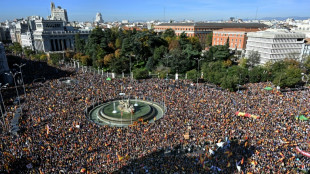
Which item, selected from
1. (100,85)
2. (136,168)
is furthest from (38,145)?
(100,85)

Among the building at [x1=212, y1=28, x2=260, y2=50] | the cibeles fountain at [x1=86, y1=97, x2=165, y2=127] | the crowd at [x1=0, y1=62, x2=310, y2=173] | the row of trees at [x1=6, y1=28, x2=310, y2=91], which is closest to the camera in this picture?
the crowd at [x1=0, y1=62, x2=310, y2=173]

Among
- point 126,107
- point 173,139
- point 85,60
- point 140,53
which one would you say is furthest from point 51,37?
point 173,139

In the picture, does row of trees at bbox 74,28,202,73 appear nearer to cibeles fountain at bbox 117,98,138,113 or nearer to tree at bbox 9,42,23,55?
cibeles fountain at bbox 117,98,138,113

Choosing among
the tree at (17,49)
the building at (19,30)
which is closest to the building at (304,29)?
the tree at (17,49)

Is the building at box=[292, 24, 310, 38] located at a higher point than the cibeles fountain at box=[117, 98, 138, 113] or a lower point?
higher

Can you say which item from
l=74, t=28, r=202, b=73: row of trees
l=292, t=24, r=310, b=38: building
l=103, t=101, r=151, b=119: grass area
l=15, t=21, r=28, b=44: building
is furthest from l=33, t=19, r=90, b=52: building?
l=292, t=24, r=310, b=38: building

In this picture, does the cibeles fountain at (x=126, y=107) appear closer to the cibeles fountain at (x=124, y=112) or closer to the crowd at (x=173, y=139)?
the cibeles fountain at (x=124, y=112)

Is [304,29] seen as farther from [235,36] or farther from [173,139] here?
[173,139]
